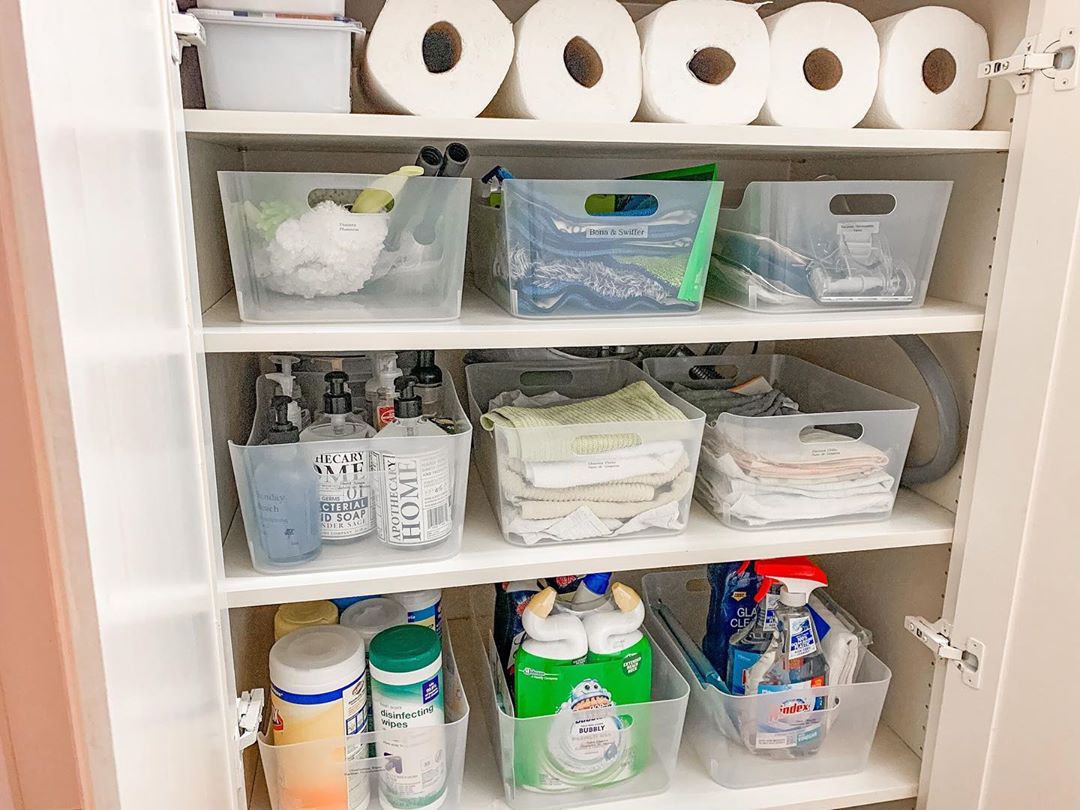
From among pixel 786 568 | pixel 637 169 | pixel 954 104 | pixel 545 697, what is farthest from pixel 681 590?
pixel 954 104

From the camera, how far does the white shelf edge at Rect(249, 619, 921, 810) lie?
1060 mm

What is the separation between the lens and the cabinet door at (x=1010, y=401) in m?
0.87

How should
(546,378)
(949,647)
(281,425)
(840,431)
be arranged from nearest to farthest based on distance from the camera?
(281,425) < (949,647) < (840,431) < (546,378)

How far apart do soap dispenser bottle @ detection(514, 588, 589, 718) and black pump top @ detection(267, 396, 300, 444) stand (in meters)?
0.34

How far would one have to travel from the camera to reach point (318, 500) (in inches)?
35.4

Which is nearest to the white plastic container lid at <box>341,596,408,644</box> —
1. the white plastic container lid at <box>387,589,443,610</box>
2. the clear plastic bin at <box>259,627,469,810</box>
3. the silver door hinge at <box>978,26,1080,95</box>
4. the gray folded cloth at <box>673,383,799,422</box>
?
the white plastic container lid at <box>387,589,443,610</box>

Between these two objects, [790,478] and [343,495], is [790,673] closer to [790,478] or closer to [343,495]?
[790,478]

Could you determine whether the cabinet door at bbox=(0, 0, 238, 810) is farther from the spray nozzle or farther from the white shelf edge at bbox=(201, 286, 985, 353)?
the spray nozzle

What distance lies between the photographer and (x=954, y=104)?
0.95m

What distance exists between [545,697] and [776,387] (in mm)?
617

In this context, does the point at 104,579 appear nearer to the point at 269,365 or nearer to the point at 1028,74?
the point at 269,365

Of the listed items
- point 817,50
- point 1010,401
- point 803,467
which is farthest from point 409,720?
point 817,50

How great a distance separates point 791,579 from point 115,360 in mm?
846

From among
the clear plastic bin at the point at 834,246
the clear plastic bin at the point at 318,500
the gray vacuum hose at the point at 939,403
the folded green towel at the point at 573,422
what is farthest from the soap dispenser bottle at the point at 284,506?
the gray vacuum hose at the point at 939,403
